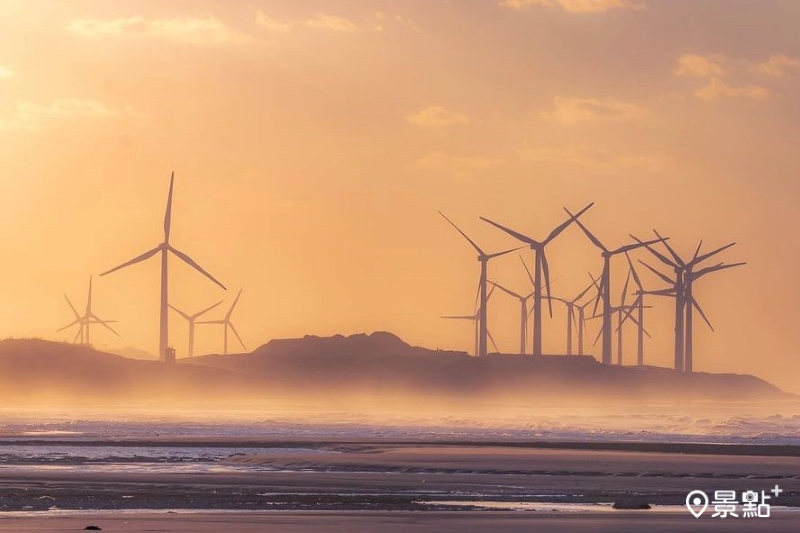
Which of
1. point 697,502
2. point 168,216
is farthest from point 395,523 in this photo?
point 168,216

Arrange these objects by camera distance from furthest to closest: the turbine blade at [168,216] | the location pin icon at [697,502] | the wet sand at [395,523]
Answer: the turbine blade at [168,216], the location pin icon at [697,502], the wet sand at [395,523]

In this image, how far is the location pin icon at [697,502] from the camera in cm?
4135

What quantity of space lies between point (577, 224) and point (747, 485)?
147 metres

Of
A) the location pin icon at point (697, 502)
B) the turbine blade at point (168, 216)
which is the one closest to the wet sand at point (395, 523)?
the location pin icon at point (697, 502)

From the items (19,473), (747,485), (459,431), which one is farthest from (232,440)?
(747,485)

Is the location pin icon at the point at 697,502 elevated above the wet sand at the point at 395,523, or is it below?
above

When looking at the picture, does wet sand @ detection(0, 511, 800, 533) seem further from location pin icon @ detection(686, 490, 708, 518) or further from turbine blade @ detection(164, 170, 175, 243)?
turbine blade @ detection(164, 170, 175, 243)

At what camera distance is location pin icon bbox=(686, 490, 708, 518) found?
4135 cm

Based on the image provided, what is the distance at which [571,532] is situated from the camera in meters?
36.4

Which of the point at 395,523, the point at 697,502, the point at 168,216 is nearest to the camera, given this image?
the point at 395,523

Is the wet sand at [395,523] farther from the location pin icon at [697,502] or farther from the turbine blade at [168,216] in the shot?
the turbine blade at [168,216]

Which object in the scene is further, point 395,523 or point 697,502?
point 697,502

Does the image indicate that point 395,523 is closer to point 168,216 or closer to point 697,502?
point 697,502

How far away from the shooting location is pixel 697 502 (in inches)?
1761
